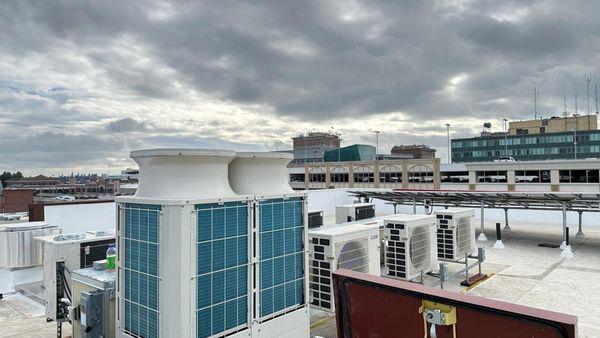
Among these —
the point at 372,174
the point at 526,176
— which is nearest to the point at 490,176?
the point at 526,176

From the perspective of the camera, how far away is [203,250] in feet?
15.9

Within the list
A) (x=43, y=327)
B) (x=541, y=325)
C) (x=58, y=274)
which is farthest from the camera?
(x=43, y=327)

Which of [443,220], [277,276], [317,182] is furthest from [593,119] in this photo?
[277,276]

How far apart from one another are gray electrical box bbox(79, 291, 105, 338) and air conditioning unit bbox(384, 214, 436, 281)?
24.0 feet

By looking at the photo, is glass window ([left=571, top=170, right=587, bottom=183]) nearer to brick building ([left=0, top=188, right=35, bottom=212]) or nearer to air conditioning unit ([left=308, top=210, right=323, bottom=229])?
Answer: air conditioning unit ([left=308, top=210, right=323, bottom=229])

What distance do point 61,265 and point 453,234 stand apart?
1089 centimetres

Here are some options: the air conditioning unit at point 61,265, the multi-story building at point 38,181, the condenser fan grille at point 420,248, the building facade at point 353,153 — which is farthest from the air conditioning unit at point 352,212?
the multi-story building at point 38,181

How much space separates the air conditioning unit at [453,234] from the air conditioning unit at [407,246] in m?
1.94

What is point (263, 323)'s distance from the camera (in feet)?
18.2

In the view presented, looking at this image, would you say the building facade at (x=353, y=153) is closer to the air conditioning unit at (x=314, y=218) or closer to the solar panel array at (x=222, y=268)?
the air conditioning unit at (x=314, y=218)

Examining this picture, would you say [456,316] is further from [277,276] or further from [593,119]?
[593,119]

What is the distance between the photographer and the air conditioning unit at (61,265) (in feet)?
22.9

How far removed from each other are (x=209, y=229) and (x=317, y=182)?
165 feet

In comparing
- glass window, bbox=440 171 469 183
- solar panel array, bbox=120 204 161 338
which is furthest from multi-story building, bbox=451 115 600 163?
solar panel array, bbox=120 204 161 338
